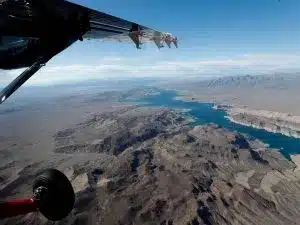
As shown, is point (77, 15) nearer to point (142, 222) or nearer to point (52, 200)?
point (52, 200)

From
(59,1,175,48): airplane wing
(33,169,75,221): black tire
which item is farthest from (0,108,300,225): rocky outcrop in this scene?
(33,169,75,221): black tire

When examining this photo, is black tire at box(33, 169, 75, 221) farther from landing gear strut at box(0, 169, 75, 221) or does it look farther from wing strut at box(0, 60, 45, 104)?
wing strut at box(0, 60, 45, 104)

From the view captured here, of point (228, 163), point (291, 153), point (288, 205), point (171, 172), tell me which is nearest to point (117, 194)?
point (171, 172)

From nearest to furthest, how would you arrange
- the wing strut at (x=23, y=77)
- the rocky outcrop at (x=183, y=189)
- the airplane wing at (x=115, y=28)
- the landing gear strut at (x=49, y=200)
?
the airplane wing at (x=115, y=28) < the wing strut at (x=23, y=77) < the landing gear strut at (x=49, y=200) < the rocky outcrop at (x=183, y=189)

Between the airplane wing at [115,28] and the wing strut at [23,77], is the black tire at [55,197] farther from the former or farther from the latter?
the airplane wing at [115,28]

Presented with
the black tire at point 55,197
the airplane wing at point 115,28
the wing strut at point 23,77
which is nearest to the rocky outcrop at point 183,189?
the airplane wing at point 115,28

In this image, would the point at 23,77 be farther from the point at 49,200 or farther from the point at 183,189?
the point at 183,189
